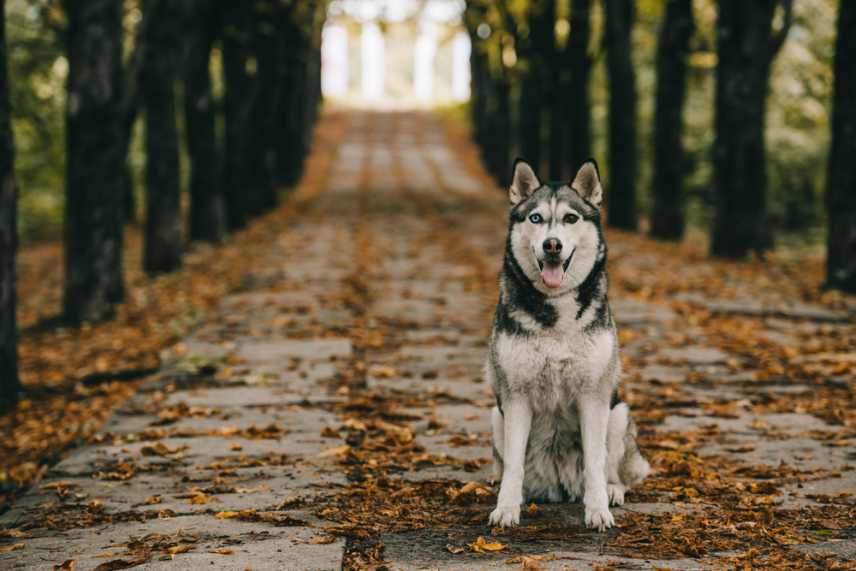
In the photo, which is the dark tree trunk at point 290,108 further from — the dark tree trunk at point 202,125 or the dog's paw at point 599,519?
the dog's paw at point 599,519

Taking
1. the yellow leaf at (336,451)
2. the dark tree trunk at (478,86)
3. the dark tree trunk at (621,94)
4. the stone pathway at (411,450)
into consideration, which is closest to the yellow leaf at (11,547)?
the stone pathway at (411,450)

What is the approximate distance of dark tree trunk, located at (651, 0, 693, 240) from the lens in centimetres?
1952

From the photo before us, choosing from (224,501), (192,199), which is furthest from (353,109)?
(224,501)

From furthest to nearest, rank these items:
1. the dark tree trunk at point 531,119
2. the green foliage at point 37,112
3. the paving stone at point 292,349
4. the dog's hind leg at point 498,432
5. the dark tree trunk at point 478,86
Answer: the dark tree trunk at point 478,86, the dark tree trunk at point 531,119, the green foliage at point 37,112, the paving stone at point 292,349, the dog's hind leg at point 498,432

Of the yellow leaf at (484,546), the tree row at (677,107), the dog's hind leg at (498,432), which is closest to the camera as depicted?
the yellow leaf at (484,546)

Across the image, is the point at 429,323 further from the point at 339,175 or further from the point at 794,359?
the point at 339,175

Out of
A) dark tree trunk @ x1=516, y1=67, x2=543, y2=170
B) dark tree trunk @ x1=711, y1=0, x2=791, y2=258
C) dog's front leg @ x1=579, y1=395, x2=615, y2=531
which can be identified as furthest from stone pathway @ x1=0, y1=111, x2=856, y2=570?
dark tree trunk @ x1=516, y1=67, x2=543, y2=170

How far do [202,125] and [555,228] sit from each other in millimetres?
15426

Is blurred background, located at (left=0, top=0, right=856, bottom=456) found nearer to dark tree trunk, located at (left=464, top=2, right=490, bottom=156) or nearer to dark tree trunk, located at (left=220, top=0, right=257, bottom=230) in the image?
dark tree trunk, located at (left=220, top=0, right=257, bottom=230)

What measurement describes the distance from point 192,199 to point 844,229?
1271 centimetres

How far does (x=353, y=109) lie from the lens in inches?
2820

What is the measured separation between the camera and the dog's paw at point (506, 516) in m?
5.04

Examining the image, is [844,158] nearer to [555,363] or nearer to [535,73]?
[555,363]

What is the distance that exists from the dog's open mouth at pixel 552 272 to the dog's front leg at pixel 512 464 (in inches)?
25.0
